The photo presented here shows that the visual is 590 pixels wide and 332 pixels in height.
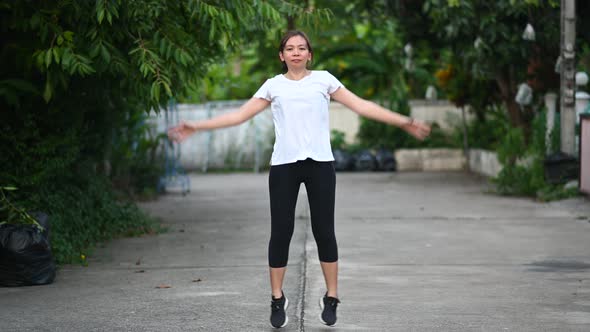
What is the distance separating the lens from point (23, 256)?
7754mm

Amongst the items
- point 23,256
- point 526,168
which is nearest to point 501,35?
point 526,168

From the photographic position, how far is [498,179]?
636 inches

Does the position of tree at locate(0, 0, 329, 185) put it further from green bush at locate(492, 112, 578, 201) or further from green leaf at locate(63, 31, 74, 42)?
green bush at locate(492, 112, 578, 201)

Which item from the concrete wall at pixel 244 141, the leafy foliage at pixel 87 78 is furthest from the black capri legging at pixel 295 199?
the concrete wall at pixel 244 141

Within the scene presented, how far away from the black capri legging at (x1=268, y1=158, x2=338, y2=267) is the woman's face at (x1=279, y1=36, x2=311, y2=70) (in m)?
0.59

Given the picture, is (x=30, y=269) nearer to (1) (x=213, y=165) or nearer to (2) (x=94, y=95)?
(2) (x=94, y=95)

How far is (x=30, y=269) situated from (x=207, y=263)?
5.95 ft

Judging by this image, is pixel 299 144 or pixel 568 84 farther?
pixel 568 84

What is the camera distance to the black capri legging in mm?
5998

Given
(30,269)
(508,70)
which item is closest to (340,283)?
(30,269)

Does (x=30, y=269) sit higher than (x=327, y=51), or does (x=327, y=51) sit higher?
(x=327, y=51)

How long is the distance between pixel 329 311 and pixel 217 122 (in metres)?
1.37

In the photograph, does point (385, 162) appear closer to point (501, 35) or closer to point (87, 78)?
point (501, 35)

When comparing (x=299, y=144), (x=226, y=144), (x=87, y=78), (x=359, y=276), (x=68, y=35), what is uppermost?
(x=68, y=35)
